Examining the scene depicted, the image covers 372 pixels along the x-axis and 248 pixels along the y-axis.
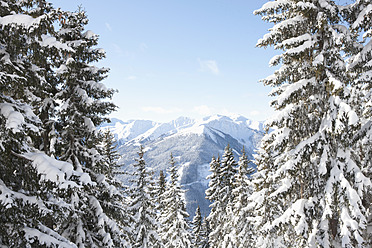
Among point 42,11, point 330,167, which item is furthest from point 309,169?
point 42,11

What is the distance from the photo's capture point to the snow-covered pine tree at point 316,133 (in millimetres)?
8070

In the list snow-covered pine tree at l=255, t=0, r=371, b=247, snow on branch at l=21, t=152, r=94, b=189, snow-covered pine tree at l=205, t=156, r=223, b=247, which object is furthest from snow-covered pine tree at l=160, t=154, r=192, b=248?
snow on branch at l=21, t=152, r=94, b=189

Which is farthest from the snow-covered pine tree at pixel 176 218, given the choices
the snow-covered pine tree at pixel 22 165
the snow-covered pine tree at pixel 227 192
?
the snow-covered pine tree at pixel 22 165

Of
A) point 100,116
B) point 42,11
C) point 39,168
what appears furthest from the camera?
A: point 100,116

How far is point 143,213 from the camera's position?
22.3 meters

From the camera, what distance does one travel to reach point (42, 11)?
9828 mm

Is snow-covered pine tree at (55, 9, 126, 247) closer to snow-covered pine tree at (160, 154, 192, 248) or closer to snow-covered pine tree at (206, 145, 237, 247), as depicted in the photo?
snow-covered pine tree at (160, 154, 192, 248)

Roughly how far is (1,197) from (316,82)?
9629 mm

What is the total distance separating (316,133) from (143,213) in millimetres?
17437

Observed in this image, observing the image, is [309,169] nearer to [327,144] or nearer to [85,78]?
[327,144]

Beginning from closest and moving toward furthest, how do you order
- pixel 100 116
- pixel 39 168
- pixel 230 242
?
pixel 39 168, pixel 100 116, pixel 230 242

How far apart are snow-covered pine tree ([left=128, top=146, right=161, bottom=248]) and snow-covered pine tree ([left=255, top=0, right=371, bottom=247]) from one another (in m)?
14.9

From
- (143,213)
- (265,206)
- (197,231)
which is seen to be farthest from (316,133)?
(197,231)

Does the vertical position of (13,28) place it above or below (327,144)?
above
